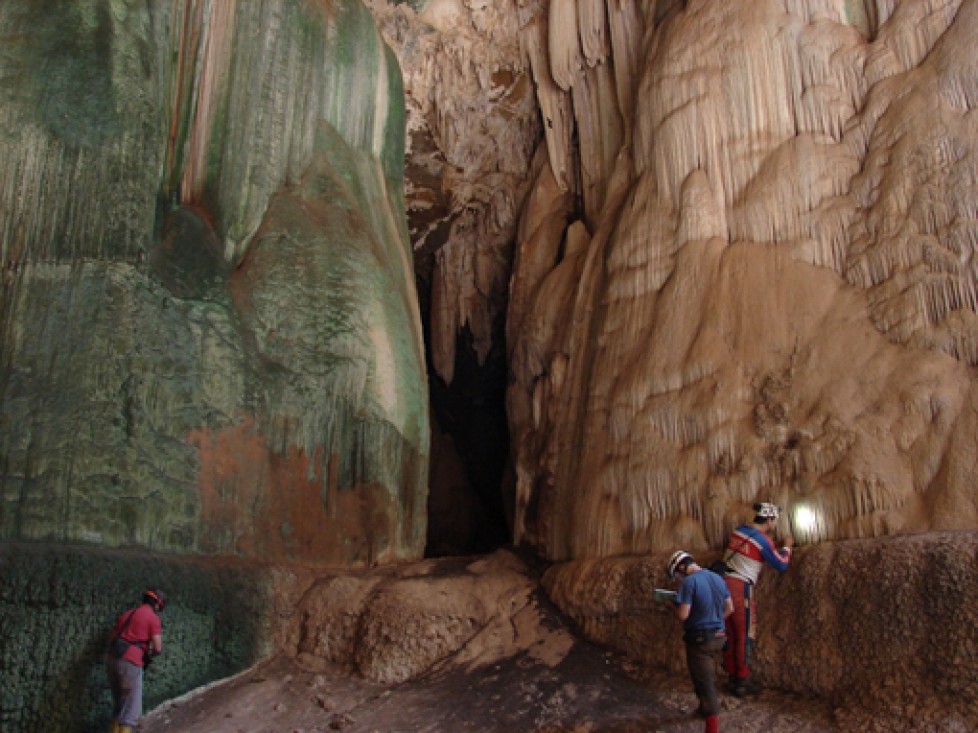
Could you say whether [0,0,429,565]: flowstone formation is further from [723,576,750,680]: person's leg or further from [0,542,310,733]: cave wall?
[723,576,750,680]: person's leg

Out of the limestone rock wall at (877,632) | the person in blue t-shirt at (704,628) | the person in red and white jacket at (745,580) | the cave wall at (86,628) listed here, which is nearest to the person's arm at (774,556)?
the person in red and white jacket at (745,580)

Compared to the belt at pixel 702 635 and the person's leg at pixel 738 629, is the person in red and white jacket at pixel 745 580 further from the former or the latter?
the belt at pixel 702 635

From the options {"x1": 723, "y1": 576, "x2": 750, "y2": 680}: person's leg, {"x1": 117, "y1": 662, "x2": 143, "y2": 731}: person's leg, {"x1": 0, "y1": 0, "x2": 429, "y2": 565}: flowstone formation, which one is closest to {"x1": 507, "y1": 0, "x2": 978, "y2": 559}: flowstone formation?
{"x1": 723, "y1": 576, "x2": 750, "y2": 680}: person's leg

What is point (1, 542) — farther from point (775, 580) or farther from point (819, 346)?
point (819, 346)

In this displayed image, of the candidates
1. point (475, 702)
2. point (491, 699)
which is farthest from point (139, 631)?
point (491, 699)

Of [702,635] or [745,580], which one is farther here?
[745,580]

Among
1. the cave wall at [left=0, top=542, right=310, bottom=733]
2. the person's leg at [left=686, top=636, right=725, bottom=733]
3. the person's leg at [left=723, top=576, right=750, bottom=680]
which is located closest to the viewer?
the person's leg at [left=686, top=636, right=725, bottom=733]

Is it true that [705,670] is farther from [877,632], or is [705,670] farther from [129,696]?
[129,696]

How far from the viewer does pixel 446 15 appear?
12281mm

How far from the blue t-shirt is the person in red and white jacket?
1.74 feet

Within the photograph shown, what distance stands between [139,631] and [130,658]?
19 cm

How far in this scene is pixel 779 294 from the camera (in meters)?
7.71

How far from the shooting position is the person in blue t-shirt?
18.1 feet

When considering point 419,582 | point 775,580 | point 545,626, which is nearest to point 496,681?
point 545,626
